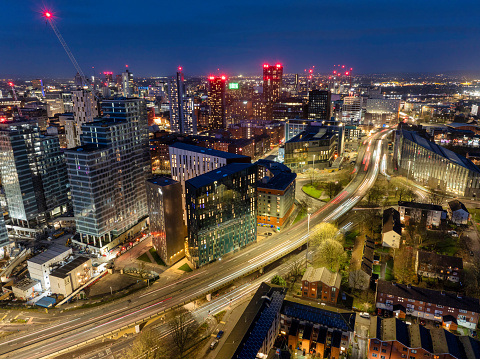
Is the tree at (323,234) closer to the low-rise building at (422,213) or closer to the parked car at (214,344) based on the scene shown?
the low-rise building at (422,213)

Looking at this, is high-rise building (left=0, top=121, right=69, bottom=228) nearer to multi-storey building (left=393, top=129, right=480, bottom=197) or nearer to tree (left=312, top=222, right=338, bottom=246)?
tree (left=312, top=222, right=338, bottom=246)

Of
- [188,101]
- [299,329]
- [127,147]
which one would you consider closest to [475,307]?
[299,329]

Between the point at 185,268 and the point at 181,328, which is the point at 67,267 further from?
the point at 181,328

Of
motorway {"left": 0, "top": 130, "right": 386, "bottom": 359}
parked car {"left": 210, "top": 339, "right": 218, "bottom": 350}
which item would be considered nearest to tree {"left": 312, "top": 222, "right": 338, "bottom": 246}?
motorway {"left": 0, "top": 130, "right": 386, "bottom": 359}

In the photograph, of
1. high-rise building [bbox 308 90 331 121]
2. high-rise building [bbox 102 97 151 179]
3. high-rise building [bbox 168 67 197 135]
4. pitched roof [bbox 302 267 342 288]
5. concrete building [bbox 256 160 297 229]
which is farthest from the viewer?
high-rise building [bbox 308 90 331 121]

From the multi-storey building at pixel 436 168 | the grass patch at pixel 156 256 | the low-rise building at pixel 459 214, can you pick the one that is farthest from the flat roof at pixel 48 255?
the multi-storey building at pixel 436 168

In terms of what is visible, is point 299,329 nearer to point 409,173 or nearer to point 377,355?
point 377,355

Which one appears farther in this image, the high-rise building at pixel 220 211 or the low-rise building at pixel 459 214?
the low-rise building at pixel 459 214
